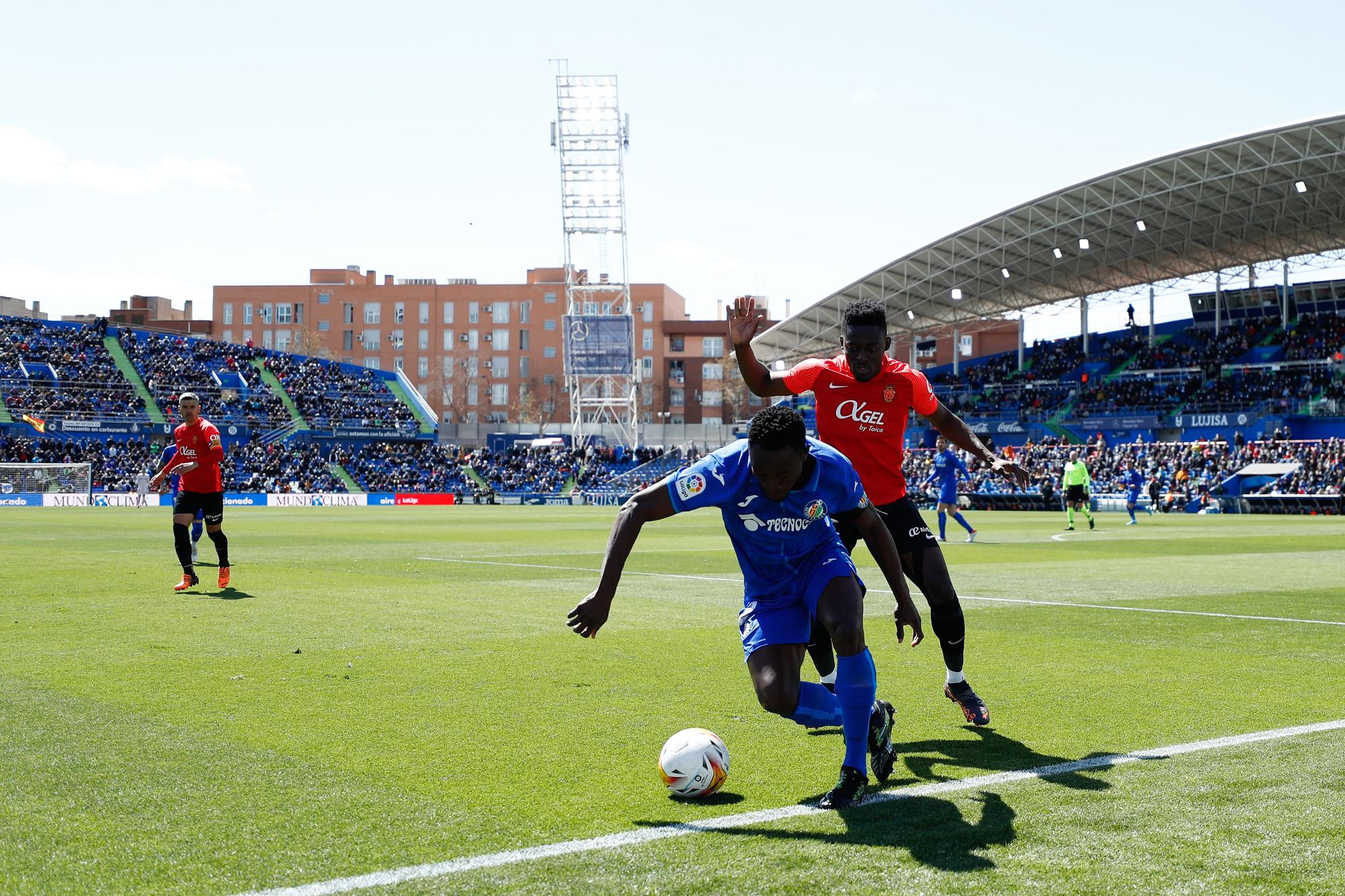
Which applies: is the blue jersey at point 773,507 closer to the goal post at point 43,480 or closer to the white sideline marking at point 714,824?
the white sideline marking at point 714,824

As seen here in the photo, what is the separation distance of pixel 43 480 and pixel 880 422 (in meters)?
59.9

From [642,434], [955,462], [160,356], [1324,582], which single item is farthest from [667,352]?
[1324,582]

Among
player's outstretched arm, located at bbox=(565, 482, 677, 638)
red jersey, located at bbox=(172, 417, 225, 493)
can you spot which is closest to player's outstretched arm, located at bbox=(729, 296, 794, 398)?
player's outstretched arm, located at bbox=(565, 482, 677, 638)

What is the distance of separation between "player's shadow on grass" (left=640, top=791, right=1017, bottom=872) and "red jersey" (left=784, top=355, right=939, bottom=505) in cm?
255

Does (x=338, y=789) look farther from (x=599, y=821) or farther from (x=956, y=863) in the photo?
(x=956, y=863)

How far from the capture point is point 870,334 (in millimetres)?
6898

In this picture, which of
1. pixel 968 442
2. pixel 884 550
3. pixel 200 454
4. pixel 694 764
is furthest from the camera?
pixel 200 454

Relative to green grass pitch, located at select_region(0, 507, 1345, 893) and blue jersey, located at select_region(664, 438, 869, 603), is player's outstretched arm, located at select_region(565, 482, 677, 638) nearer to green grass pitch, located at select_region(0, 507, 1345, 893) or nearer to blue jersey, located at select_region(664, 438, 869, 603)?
blue jersey, located at select_region(664, 438, 869, 603)

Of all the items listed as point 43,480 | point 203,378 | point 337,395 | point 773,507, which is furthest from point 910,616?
point 337,395

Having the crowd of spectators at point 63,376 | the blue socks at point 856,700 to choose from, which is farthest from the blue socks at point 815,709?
the crowd of spectators at point 63,376

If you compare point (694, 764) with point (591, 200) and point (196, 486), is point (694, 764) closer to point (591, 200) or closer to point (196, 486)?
point (196, 486)

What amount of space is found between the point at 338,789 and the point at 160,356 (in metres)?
79.1

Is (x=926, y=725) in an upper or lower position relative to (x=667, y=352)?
lower

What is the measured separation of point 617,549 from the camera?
512cm
